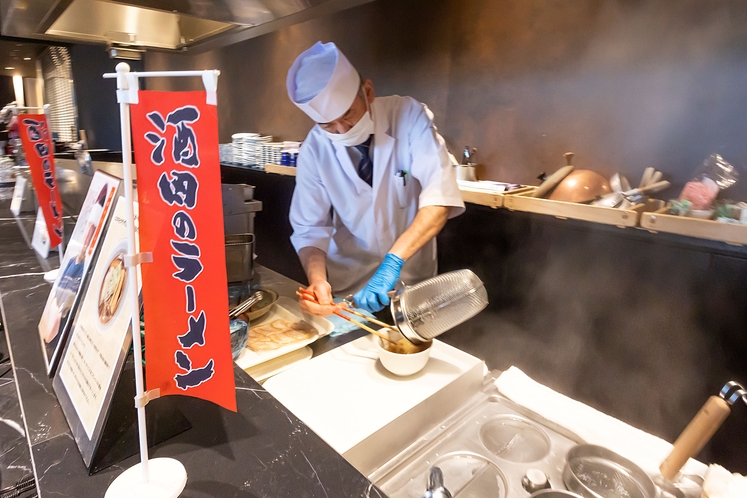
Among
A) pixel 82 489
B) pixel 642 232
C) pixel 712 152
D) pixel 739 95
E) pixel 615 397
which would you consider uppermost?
pixel 739 95

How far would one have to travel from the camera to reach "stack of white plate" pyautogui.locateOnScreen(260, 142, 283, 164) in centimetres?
382

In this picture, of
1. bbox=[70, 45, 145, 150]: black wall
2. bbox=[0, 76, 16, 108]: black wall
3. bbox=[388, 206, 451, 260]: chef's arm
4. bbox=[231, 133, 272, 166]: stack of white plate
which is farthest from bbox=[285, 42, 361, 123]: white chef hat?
bbox=[0, 76, 16, 108]: black wall

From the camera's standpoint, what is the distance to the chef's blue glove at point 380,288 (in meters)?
1.49

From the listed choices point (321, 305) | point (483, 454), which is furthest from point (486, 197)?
point (483, 454)

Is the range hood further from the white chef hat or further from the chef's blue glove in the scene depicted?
the chef's blue glove

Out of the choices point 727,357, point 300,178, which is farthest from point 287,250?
point 727,357

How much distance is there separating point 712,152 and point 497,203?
929 mm

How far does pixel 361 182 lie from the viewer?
6.54 ft

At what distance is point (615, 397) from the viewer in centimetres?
206

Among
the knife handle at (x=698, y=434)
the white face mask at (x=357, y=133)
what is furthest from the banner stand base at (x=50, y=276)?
the knife handle at (x=698, y=434)

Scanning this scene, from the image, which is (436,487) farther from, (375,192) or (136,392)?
(375,192)

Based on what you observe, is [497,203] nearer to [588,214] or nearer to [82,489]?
[588,214]

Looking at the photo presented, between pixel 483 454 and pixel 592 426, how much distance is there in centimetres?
29

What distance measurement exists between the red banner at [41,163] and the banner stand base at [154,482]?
142 cm
